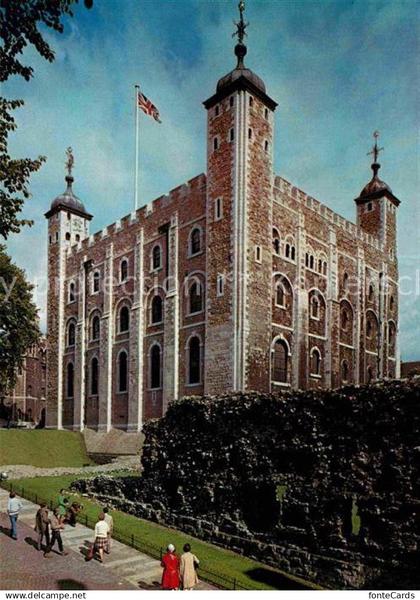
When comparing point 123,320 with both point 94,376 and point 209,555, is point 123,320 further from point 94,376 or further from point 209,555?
point 209,555

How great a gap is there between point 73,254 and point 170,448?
31623 mm

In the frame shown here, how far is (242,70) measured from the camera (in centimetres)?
3366

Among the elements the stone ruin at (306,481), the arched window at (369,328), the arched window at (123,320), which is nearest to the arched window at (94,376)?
the arched window at (123,320)

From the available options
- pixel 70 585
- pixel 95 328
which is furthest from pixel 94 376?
pixel 70 585

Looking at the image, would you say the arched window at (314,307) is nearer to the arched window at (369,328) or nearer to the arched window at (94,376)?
the arched window at (369,328)

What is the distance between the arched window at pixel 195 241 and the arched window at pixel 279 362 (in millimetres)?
8223

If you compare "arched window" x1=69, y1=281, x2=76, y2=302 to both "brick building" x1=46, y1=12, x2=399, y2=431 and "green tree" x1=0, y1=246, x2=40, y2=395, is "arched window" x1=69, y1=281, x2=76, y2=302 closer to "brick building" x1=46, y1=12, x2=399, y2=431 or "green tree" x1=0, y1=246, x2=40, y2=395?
"brick building" x1=46, y1=12, x2=399, y2=431

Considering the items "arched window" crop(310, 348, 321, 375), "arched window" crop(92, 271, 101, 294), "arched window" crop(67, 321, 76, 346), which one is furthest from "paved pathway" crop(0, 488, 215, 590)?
"arched window" crop(67, 321, 76, 346)

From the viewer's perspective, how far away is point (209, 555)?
55.2 feet

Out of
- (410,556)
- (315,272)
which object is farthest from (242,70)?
(410,556)

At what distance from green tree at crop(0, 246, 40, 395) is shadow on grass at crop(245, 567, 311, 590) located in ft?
88.1

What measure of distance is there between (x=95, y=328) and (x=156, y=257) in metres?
10.3
